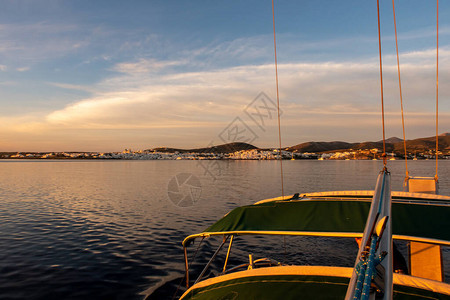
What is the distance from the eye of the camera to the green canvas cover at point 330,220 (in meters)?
5.49

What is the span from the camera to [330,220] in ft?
19.9

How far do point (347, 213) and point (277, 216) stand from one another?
4.76 feet

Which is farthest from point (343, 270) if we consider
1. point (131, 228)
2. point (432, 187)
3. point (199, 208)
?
point (199, 208)

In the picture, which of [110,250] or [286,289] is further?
[110,250]

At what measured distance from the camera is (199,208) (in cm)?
2894

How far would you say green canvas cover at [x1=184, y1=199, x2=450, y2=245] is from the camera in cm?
549

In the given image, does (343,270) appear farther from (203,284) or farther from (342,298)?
(203,284)
